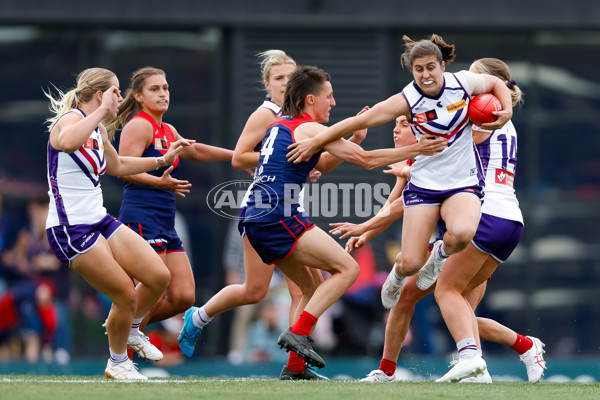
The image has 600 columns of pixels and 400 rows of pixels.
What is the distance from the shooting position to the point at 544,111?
12586mm

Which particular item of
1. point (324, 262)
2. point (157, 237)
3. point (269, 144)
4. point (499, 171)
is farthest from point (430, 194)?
point (157, 237)

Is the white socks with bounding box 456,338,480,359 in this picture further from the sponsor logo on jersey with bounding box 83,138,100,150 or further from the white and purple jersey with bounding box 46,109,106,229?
the sponsor logo on jersey with bounding box 83,138,100,150

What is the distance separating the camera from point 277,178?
6582mm

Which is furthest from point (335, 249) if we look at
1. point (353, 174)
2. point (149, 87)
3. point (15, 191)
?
point (15, 191)

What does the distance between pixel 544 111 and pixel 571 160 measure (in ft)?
2.38

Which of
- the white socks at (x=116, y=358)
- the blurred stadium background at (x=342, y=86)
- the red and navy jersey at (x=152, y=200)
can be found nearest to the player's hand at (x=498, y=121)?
the red and navy jersey at (x=152, y=200)

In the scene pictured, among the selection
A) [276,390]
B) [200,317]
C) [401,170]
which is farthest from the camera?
[200,317]

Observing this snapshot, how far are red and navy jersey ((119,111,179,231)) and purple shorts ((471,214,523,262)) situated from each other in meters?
2.29

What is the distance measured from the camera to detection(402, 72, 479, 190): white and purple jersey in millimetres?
6492

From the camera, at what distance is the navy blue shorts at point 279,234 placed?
21.2ft

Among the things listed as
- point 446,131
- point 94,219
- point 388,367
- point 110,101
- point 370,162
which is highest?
point 110,101

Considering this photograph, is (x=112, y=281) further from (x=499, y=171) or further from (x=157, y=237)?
(x=499, y=171)

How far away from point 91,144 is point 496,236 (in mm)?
2816

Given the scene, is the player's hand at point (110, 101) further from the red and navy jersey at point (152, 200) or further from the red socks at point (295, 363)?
the red socks at point (295, 363)
